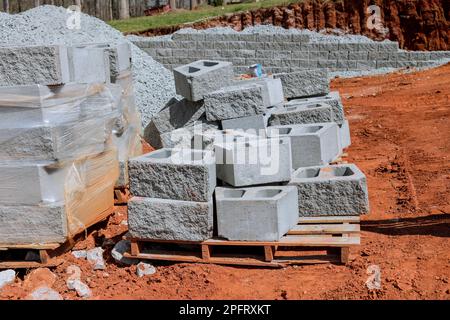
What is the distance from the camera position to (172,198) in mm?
5926

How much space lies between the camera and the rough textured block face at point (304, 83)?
1056 cm

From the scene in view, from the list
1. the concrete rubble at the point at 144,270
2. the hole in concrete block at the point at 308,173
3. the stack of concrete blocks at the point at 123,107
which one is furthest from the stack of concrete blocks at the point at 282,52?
the concrete rubble at the point at 144,270

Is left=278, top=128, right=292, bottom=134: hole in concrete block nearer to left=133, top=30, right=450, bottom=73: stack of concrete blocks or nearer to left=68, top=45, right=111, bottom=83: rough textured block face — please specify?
left=68, top=45, right=111, bottom=83: rough textured block face

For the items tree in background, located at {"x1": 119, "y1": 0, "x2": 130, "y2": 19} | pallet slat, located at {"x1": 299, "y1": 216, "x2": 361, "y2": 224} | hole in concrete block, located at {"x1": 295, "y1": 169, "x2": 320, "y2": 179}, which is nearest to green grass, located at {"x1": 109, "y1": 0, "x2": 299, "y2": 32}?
tree in background, located at {"x1": 119, "y1": 0, "x2": 130, "y2": 19}

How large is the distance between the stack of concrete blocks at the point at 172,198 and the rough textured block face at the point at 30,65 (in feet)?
3.74

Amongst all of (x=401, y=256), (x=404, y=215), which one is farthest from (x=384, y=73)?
(x=401, y=256)

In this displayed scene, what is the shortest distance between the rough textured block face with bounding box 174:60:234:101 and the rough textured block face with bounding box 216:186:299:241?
3538 millimetres

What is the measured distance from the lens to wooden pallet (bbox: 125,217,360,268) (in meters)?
5.79

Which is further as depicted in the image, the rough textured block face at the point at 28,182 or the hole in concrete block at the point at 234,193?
the hole in concrete block at the point at 234,193

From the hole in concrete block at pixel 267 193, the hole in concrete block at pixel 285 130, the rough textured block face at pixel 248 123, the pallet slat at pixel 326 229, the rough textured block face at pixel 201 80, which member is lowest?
the pallet slat at pixel 326 229

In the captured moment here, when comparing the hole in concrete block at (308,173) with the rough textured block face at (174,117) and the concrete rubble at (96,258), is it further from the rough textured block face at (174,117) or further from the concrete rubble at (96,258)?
the rough textured block face at (174,117)

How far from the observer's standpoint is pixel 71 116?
6.22 metres

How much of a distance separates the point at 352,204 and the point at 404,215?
2.94 ft

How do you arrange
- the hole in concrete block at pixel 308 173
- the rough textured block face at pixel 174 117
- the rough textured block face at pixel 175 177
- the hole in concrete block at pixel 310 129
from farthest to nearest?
1. the rough textured block face at pixel 174 117
2. the hole in concrete block at pixel 310 129
3. the hole in concrete block at pixel 308 173
4. the rough textured block face at pixel 175 177
